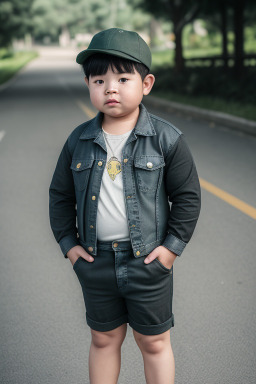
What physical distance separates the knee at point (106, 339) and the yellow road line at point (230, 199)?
10.7 feet

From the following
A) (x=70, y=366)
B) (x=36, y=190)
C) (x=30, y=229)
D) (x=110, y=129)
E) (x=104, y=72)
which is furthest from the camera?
(x=36, y=190)

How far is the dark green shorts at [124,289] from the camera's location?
1.99 meters

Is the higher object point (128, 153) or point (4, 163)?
point (128, 153)

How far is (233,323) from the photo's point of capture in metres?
3.16

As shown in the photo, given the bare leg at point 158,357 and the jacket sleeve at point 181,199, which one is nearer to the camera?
the jacket sleeve at point 181,199

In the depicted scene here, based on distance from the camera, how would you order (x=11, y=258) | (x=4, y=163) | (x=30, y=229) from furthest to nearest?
(x=4, y=163), (x=30, y=229), (x=11, y=258)

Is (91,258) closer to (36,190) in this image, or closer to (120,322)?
(120,322)

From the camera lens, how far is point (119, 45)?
6.05ft

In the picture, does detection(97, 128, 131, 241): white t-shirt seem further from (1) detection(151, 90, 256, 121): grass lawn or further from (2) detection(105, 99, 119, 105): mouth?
(1) detection(151, 90, 256, 121): grass lawn

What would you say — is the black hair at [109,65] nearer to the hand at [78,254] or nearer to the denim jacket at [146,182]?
the denim jacket at [146,182]

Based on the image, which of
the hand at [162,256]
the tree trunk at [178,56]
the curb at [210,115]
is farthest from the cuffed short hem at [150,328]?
the tree trunk at [178,56]

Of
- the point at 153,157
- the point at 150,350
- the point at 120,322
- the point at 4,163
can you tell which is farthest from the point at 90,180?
the point at 4,163

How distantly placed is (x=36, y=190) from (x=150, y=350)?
4.58 meters

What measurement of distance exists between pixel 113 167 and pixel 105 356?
2.72 ft
